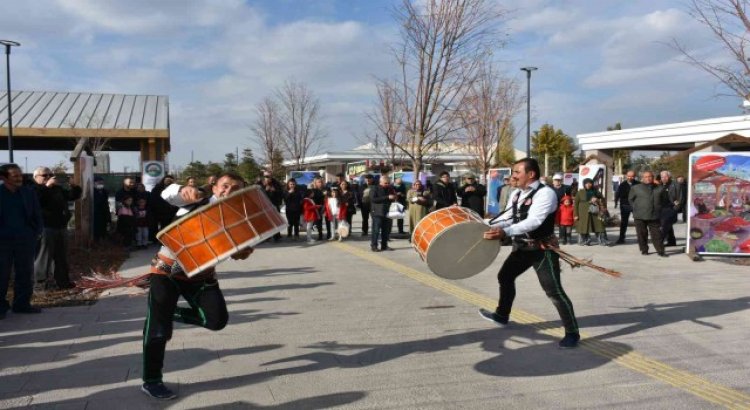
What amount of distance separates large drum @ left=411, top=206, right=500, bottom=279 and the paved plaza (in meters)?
0.77

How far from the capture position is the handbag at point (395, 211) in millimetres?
13299

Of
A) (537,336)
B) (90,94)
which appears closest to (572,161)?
(90,94)

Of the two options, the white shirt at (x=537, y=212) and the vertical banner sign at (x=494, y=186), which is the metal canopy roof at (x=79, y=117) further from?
the white shirt at (x=537, y=212)

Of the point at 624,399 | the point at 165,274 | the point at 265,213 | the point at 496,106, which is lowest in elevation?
the point at 624,399

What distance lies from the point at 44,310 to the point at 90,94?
2871 cm

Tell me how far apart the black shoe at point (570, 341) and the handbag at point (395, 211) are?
7.87m

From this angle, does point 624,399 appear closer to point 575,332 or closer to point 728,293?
point 575,332

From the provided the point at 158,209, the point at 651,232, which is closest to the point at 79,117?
the point at 158,209

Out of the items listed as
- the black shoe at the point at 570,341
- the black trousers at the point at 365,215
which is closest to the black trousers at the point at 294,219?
the black trousers at the point at 365,215

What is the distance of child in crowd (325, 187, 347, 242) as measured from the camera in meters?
15.2

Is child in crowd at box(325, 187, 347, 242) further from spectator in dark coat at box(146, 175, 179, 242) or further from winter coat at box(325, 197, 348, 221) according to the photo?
spectator in dark coat at box(146, 175, 179, 242)

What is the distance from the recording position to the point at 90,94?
32.2 metres

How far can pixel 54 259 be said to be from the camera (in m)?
8.15

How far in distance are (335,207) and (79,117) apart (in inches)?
710
